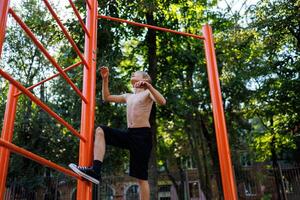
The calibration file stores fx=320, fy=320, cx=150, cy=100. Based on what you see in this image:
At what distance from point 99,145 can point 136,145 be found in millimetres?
407

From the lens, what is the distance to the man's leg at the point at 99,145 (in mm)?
2404

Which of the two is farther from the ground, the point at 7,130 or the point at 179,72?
the point at 179,72

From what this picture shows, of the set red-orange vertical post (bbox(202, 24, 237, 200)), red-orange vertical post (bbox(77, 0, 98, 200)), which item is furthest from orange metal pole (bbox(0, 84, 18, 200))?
red-orange vertical post (bbox(202, 24, 237, 200))

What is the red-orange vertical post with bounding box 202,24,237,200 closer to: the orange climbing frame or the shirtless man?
the orange climbing frame

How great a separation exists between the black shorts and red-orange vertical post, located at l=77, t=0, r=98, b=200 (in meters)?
0.32

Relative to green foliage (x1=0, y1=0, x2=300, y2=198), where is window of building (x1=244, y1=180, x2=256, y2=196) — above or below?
below

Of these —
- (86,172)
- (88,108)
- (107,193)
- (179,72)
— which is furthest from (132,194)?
(86,172)

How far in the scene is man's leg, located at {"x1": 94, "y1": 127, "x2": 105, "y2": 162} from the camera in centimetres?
240

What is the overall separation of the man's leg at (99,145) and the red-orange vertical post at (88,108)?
0.07m

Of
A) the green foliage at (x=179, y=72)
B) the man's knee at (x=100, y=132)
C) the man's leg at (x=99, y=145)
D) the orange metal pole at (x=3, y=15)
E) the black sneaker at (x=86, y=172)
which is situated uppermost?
the green foliage at (x=179, y=72)

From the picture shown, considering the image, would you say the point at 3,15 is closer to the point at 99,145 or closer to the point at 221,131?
the point at 99,145

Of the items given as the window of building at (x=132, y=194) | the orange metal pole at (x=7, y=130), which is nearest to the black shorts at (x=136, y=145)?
the orange metal pole at (x=7, y=130)

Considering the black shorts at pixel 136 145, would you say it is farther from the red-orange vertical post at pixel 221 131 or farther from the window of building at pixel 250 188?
the window of building at pixel 250 188

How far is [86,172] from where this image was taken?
2.17 metres
